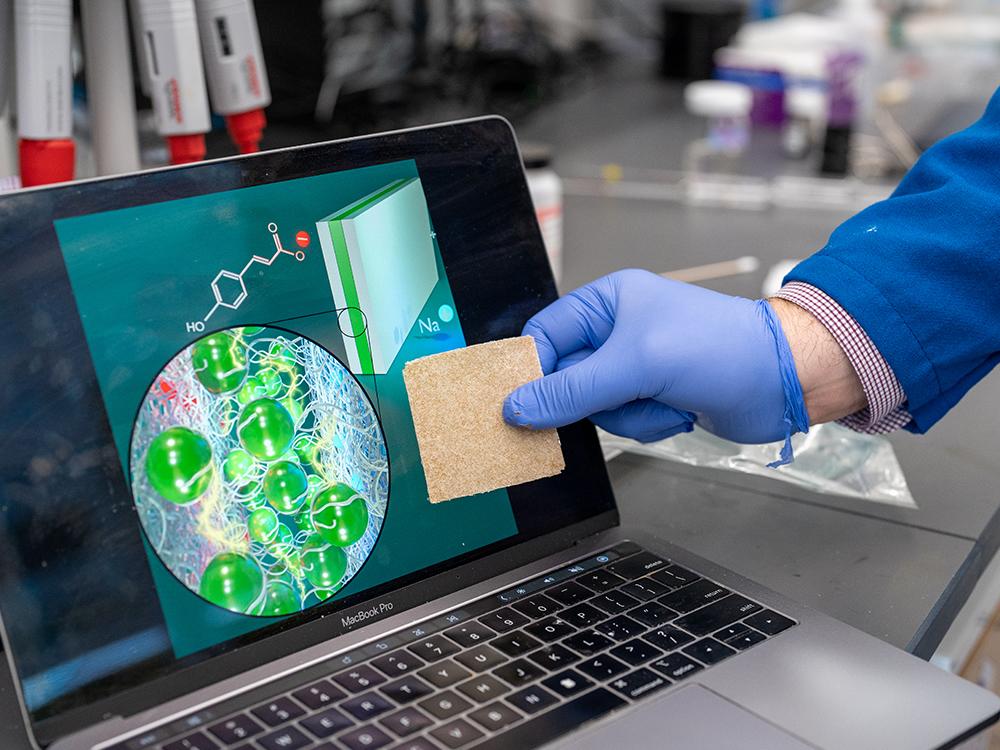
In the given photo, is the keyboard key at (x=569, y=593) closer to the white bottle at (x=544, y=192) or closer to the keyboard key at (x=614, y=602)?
the keyboard key at (x=614, y=602)

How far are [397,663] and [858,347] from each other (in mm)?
362

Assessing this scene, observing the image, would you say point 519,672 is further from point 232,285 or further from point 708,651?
point 232,285

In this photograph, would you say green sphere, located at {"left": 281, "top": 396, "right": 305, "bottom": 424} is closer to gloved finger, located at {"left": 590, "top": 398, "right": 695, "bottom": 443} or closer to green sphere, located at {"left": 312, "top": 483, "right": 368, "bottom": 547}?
green sphere, located at {"left": 312, "top": 483, "right": 368, "bottom": 547}

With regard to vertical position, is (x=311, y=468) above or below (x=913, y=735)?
above

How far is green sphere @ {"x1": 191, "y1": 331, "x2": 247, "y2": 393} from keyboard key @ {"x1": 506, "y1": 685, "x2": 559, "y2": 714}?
225 mm

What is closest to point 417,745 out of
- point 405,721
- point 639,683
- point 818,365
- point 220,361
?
point 405,721

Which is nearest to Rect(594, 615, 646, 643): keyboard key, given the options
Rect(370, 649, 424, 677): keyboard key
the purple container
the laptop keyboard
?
the laptop keyboard

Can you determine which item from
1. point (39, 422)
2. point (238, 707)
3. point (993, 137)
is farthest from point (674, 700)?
point (993, 137)

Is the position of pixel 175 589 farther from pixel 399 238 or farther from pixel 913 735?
pixel 913 735

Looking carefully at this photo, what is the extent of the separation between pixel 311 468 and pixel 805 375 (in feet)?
1.09

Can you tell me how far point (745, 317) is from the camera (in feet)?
2.31

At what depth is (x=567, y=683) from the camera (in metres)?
0.54

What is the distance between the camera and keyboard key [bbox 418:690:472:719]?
52cm

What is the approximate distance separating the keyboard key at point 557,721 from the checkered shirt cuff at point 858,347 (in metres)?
0.30
